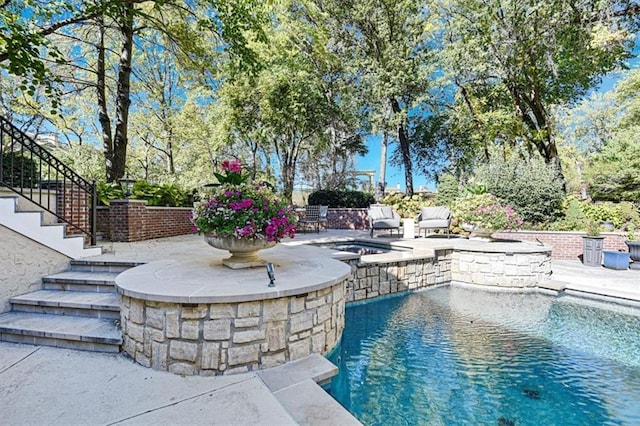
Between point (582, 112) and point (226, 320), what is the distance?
3034 cm

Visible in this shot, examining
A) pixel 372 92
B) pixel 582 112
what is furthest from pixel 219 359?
pixel 582 112

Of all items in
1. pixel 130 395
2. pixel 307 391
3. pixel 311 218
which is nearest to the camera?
pixel 130 395

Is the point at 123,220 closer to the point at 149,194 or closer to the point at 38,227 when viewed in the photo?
the point at 149,194

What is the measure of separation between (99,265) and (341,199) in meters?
10.6

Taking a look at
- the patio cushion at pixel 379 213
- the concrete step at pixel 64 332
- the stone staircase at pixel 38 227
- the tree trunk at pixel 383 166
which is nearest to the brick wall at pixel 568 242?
the patio cushion at pixel 379 213

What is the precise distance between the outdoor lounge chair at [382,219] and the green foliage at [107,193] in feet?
19.8

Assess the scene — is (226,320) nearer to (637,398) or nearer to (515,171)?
(637,398)

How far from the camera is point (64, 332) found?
2859mm

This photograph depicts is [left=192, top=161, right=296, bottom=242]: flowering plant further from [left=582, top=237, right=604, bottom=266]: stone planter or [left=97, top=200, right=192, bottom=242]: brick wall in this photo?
[left=582, top=237, right=604, bottom=266]: stone planter

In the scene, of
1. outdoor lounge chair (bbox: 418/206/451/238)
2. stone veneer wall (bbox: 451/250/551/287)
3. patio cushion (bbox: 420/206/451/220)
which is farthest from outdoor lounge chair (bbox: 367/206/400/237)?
stone veneer wall (bbox: 451/250/551/287)

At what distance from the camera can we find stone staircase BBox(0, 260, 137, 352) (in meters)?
2.83

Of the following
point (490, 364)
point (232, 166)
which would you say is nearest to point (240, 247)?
point (232, 166)

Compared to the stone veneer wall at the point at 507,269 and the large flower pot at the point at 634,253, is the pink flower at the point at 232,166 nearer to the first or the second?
the stone veneer wall at the point at 507,269

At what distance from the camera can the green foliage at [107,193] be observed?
6.31 metres
